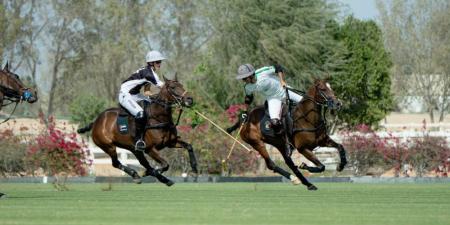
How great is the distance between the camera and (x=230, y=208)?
15141 millimetres

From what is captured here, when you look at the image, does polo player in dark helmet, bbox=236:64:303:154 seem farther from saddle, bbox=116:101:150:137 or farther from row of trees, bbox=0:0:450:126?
row of trees, bbox=0:0:450:126

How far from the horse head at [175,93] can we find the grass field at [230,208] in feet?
Result: 5.84

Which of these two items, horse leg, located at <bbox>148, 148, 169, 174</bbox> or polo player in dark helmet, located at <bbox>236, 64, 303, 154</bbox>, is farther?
polo player in dark helmet, located at <bbox>236, 64, 303, 154</bbox>

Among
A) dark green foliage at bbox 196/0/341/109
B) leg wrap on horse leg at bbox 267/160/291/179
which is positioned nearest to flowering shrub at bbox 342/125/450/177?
leg wrap on horse leg at bbox 267/160/291/179

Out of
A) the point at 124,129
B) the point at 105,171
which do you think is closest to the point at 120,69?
the point at 105,171

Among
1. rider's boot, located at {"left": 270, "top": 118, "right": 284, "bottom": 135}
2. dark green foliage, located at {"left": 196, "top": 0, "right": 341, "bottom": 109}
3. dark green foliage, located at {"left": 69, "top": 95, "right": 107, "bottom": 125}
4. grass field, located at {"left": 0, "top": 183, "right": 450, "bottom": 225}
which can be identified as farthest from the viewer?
dark green foliage, located at {"left": 69, "top": 95, "right": 107, "bottom": 125}

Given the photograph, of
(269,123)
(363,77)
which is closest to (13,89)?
(269,123)

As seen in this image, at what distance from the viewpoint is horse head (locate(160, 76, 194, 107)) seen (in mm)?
20797

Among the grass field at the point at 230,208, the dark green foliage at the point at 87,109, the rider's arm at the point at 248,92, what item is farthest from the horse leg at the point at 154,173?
the dark green foliage at the point at 87,109

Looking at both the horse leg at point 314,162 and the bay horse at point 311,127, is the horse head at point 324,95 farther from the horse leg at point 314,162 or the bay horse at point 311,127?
the horse leg at point 314,162

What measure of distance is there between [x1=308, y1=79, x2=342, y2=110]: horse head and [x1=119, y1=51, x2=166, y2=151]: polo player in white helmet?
2.78 metres

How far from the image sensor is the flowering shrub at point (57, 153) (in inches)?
1121

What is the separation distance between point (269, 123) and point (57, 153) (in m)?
8.78

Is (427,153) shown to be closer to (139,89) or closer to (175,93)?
(139,89)
